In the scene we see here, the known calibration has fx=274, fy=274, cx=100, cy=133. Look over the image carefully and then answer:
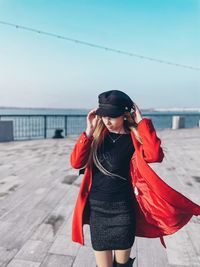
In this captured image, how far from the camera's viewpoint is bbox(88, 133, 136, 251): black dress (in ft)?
6.87

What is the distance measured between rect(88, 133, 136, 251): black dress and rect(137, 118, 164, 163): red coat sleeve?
0.61ft

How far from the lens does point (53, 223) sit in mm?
4055

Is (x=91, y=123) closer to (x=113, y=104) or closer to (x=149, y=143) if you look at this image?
(x=113, y=104)

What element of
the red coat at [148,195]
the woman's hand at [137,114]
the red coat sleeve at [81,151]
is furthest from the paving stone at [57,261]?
the woman's hand at [137,114]

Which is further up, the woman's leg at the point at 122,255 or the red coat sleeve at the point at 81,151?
the red coat sleeve at the point at 81,151

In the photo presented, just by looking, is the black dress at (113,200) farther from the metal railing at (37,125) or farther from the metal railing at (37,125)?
the metal railing at (37,125)

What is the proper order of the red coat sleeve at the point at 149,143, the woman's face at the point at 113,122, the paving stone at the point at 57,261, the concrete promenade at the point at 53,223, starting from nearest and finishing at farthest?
the red coat sleeve at the point at 149,143 < the woman's face at the point at 113,122 < the paving stone at the point at 57,261 < the concrete promenade at the point at 53,223

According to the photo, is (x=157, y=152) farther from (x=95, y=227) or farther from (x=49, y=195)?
(x=49, y=195)

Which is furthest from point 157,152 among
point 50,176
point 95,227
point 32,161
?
point 32,161

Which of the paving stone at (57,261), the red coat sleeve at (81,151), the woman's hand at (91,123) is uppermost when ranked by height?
the woman's hand at (91,123)

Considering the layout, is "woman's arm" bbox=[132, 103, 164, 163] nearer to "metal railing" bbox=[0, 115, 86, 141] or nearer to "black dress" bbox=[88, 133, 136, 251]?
"black dress" bbox=[88, 133, 136, 251]

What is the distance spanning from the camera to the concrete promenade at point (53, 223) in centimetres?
Result: 317

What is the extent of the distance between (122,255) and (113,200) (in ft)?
1.53

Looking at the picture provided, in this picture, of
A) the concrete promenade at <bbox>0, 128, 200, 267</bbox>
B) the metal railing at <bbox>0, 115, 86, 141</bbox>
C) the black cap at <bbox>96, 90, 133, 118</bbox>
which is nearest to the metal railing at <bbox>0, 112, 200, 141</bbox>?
the metal railing at <bbox>0, 115, 86, 141</bbox>
